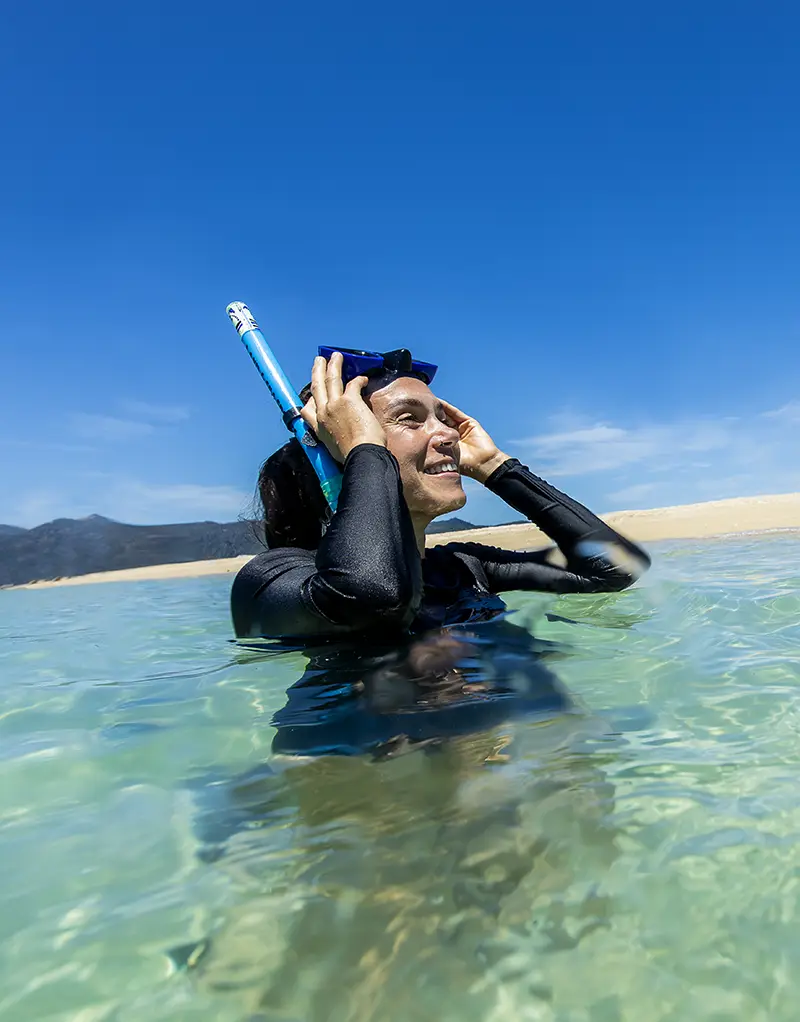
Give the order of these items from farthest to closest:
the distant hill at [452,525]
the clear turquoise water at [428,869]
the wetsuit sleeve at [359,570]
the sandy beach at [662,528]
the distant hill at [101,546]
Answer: the distant hill at [452,525], the distant hill at [101,546], the sandy beach at [662,528], the wetsuit sleeve at [359,570], the clear turquoise water at [428,869]

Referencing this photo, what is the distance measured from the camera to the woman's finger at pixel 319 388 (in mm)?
2797

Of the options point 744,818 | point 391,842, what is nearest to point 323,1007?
point 391,842

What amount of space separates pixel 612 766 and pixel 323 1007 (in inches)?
42.4

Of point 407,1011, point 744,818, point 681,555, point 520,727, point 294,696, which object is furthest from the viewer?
point 681,555

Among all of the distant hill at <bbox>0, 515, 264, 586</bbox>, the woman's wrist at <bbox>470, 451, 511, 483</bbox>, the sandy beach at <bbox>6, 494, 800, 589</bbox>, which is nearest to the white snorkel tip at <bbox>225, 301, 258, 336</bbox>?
the woman's wrist at <bbox>470, 451, 511, 483</bbox>

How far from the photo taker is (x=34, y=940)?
55.2 inches

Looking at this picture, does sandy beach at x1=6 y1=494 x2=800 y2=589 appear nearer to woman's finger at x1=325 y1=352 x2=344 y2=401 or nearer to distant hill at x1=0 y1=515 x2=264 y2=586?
distant hill at x1=0 y1=515 x2=264 y2=586

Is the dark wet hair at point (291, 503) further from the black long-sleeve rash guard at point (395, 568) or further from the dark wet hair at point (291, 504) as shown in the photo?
the black long-sleeve rash guard at point (395, 568)

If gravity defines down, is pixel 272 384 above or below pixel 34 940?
above

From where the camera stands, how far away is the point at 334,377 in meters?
2.84

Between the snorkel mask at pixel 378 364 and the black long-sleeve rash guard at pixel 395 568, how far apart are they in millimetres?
625

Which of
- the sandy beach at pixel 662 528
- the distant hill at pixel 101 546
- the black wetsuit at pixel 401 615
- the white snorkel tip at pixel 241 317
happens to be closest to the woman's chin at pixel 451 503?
the black wetsuit at pixel 401 615

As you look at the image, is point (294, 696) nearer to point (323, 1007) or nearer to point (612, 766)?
point (612, 766)

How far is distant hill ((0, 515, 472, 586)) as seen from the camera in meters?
18.3
